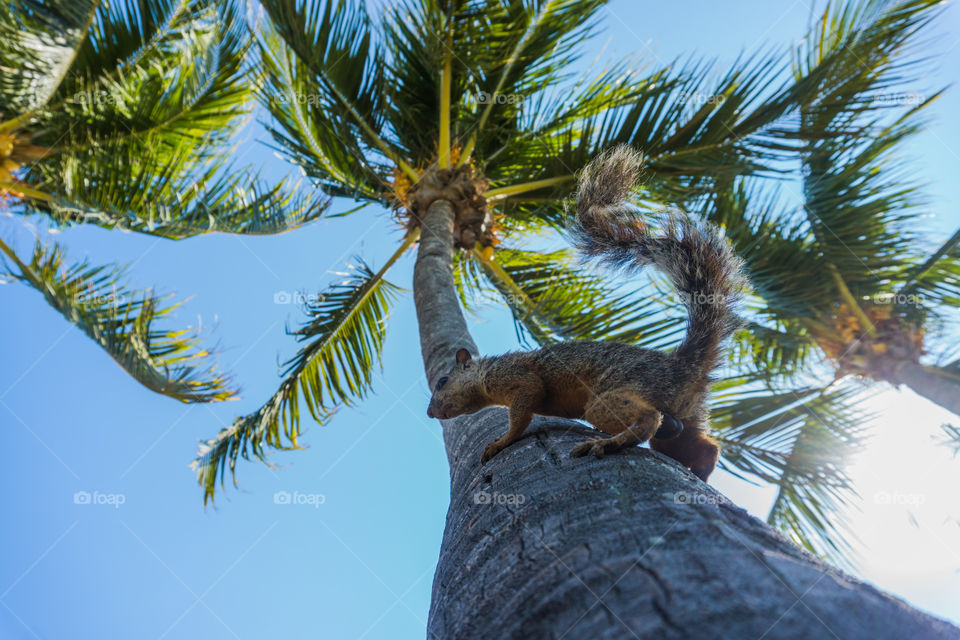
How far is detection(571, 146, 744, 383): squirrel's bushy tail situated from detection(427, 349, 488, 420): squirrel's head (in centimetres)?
88

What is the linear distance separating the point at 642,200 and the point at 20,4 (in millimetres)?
6283

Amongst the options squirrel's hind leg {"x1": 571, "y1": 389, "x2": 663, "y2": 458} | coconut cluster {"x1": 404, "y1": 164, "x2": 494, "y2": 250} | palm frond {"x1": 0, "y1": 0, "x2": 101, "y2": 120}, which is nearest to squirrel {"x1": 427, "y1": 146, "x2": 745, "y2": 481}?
squirrel's hind leg {"x1": 571, "y1": 389, "x2": 663, "y2": 458}

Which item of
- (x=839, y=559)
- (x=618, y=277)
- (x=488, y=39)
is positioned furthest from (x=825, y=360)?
(x=488, y=39)

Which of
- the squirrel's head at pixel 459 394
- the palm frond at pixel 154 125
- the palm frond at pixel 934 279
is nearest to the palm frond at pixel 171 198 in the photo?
the palm frond at pixel 154 125

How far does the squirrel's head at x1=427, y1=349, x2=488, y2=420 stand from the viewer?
2.83 m

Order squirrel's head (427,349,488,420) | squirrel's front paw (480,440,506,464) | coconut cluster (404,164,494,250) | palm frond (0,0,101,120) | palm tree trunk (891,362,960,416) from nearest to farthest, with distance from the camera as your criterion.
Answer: squirrel's front paw (480,440,506,464) → squirrel's head (427,349,488,420) → palm tree trunk (891,362,960,416) → palm frond (0,0,101,120) → coconut cluster (404,164,494,250)

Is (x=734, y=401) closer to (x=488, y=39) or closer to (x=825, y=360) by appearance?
(x=825, y=360)

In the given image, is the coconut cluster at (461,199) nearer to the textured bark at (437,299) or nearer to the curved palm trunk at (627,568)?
the textured bark at (437,299)

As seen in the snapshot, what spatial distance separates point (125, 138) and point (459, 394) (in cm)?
617

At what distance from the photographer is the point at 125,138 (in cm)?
682

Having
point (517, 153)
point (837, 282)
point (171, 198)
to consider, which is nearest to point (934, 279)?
point (837, 282)

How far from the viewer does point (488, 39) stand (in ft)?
19.7

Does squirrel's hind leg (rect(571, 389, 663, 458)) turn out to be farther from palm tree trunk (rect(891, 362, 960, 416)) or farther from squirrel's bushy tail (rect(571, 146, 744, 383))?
palm tree trunk (rect(891, 362, 960, 416))

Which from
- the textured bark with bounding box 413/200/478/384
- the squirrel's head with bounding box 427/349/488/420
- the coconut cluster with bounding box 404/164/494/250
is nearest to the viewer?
the squirrel's head with bounding box 427/349/488/420
